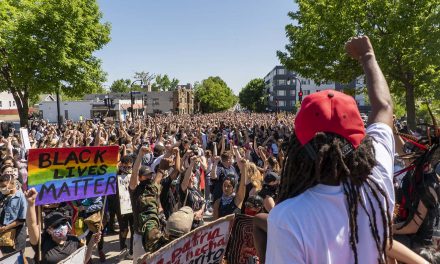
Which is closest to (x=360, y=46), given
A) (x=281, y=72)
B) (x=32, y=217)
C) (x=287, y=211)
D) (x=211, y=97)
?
(x=287, y=211)

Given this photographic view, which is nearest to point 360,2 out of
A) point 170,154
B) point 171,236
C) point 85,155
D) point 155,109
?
point 170,154

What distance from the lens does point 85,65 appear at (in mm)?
24391

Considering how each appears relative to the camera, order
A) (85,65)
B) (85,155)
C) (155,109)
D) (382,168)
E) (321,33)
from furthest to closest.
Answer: (155,109) → (85,65) → (321,33) → (85,155) → (382,168)

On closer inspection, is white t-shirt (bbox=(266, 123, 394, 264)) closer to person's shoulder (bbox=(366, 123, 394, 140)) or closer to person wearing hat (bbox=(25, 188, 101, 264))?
person's shoulder (bbox=(366, 123, 394, 140))

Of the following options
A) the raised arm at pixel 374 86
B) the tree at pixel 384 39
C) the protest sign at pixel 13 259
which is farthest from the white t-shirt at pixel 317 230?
the tree at pixel 384 39

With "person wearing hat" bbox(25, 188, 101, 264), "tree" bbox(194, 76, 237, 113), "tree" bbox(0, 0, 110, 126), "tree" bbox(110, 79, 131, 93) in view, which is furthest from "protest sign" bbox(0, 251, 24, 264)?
"tree" bbox(110, 79, 131, 93)

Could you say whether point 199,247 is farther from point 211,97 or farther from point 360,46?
point 211,97

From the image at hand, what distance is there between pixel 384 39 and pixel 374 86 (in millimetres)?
16472

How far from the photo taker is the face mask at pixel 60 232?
13.1ft

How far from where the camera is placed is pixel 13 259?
10.5 feet

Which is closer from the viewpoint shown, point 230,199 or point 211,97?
point 230,199

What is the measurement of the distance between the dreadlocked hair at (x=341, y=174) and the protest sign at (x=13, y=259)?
2844mm

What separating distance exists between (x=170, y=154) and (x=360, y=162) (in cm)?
583

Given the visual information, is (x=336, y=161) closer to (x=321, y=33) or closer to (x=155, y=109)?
(x=321, y=33)
